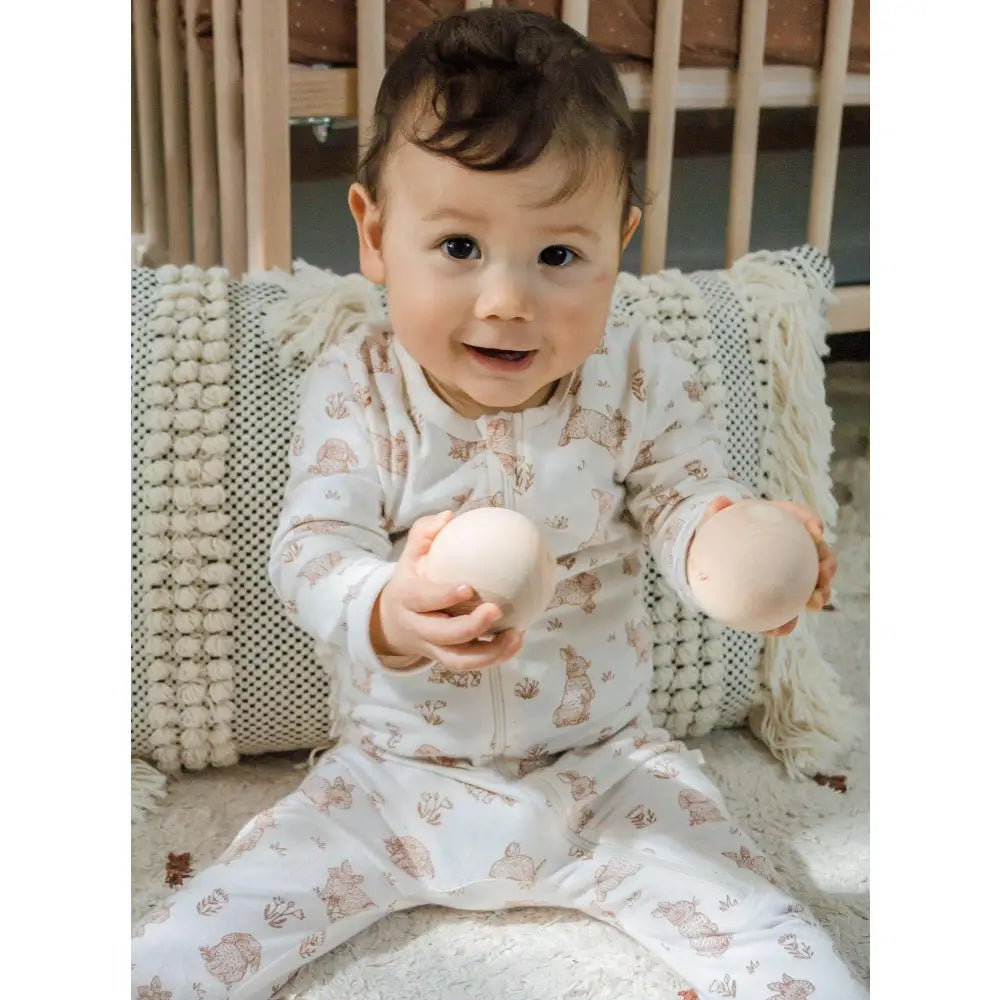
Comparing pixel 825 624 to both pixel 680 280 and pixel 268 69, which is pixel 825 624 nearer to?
pixel 680 280

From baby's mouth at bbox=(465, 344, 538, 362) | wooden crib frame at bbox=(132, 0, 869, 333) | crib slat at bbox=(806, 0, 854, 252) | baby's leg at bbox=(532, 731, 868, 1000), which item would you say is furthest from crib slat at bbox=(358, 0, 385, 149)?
baby's leg at bbox=(532, 731, 868, 1000)

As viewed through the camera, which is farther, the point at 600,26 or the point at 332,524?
the point at 600,26

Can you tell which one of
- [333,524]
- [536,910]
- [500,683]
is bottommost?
[536,910]

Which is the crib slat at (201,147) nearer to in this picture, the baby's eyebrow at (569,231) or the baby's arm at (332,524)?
the baby's arm at (332,524)

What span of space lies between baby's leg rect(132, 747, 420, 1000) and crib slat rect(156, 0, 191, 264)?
430 millimetres

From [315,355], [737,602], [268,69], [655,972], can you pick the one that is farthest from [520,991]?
[268,69]

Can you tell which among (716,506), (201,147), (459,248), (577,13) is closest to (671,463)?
(716,506)

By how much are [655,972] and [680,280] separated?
18.9 inches

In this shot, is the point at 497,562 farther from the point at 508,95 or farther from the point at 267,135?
the point at 267,135

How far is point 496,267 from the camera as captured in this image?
0.60 m

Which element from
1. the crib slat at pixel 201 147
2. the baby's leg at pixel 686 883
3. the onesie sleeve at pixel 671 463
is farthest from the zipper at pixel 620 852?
the crib slat at pixel 201 147

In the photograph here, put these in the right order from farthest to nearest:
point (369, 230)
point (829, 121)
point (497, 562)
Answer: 1. point (829, 121)
2. point (369, 230)
3. point (497, 562)

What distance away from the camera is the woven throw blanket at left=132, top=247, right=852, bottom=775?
821 mm

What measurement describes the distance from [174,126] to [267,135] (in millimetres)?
98
